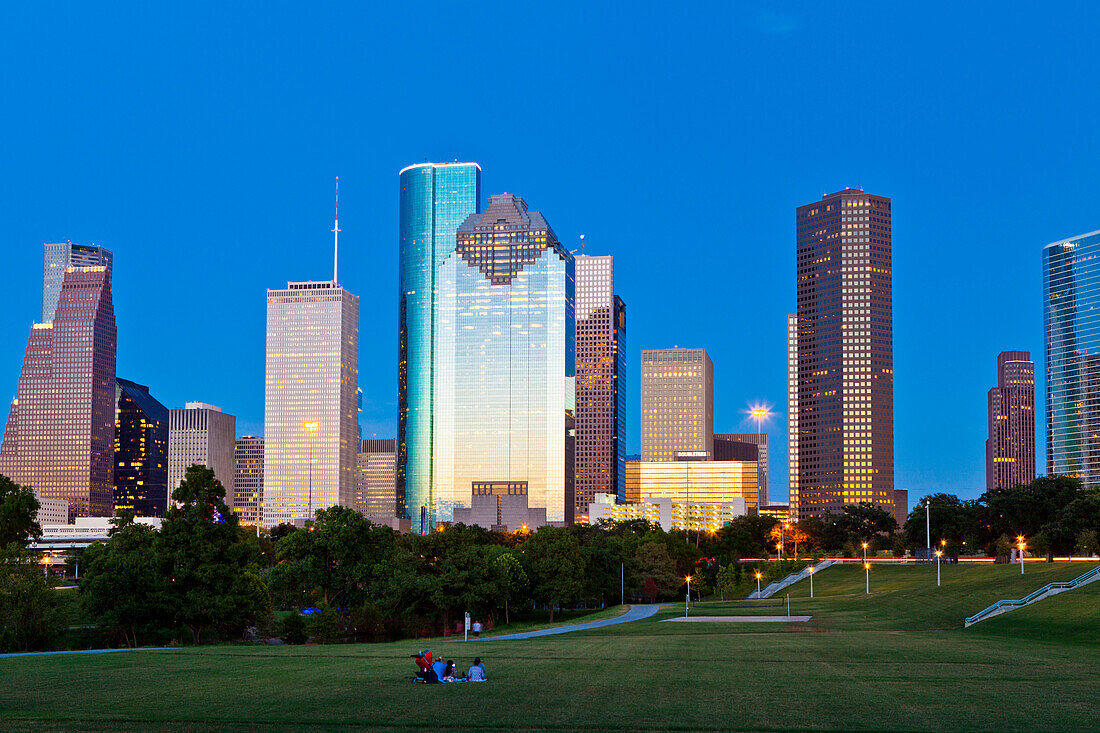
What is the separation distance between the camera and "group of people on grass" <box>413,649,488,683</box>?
29.4 m

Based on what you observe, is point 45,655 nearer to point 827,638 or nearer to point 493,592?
point 827,638

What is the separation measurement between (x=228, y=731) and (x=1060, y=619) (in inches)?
1840

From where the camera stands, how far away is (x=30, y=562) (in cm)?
6769

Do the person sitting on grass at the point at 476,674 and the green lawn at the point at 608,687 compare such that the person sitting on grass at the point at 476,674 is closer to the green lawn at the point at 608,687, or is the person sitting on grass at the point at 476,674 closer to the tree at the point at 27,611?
the green lawn at the point at 608,687

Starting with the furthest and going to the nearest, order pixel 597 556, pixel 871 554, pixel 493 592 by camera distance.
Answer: pixel 871 554
pixel 597 556
pixel 493 592

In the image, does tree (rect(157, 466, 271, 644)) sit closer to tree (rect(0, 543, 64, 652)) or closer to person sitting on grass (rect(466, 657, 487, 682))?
tree (rect(0, 543, 64, 652))

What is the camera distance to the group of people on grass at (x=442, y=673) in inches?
1159

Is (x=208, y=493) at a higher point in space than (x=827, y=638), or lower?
higher

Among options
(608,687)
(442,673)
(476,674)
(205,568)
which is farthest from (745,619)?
(442,673)

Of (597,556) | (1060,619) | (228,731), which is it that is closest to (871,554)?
(597,556)

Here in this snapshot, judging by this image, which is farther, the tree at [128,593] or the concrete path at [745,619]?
the concrete path at [745,619]

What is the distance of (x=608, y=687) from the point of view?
2817cm

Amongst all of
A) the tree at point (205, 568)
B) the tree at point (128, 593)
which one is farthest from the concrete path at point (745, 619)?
the tree at point (128, 593)

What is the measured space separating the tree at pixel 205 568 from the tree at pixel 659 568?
204ft
